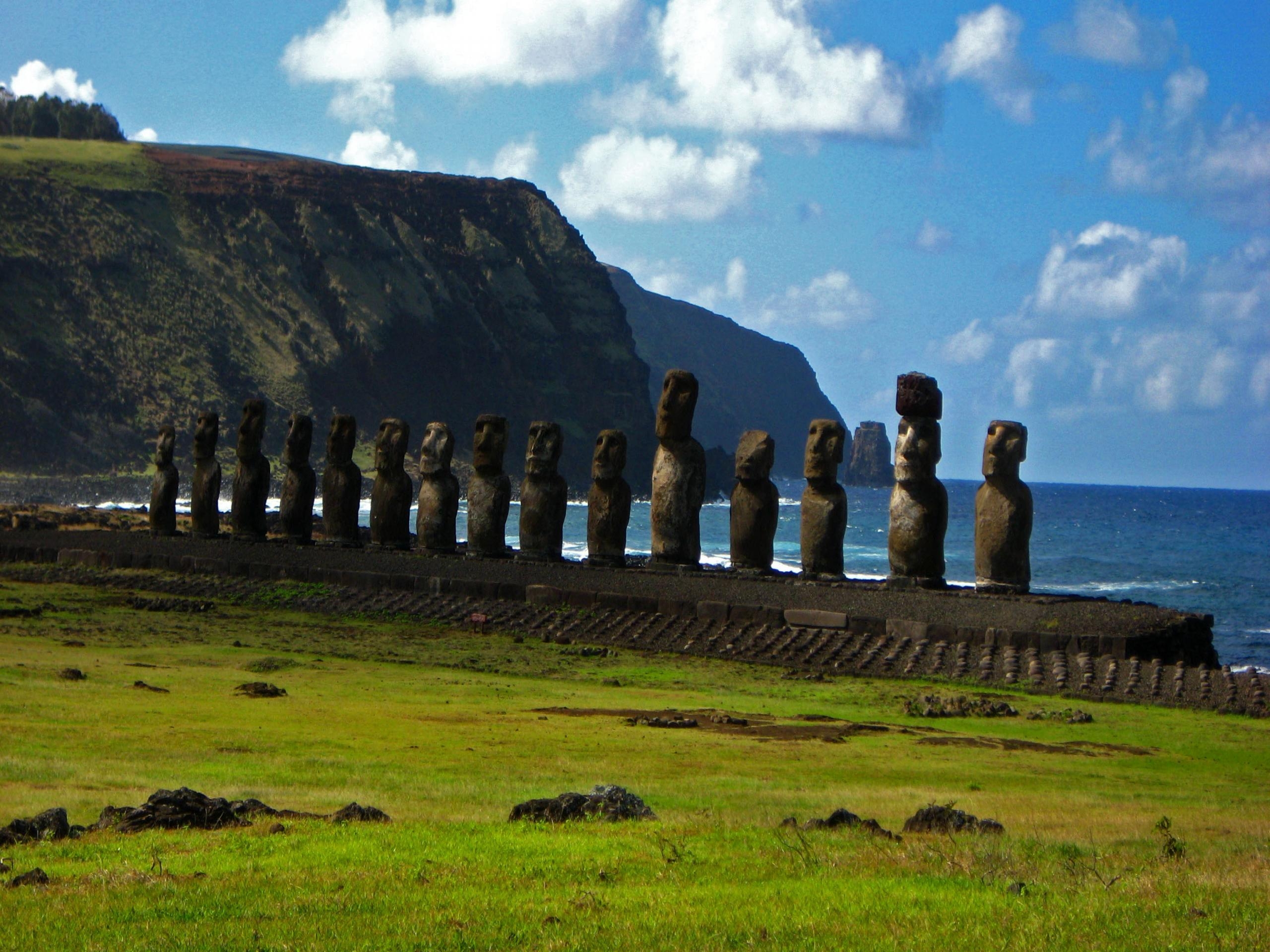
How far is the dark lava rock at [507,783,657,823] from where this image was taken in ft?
26.7

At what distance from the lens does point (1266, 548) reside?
9500 centimetres

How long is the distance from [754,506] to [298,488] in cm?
1071

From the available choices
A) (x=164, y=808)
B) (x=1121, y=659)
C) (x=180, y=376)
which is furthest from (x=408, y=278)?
(x=164, y=808)

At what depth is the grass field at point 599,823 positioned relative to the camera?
5855mm

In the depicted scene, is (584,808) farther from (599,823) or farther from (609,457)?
(609,457)

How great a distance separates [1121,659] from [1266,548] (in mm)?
84733

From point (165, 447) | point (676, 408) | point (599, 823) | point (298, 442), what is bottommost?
point (599, 823)

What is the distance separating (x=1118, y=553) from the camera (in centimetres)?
8506

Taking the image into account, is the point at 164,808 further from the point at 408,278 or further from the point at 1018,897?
the point at 408,278

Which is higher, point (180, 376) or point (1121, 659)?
point (180, 376)

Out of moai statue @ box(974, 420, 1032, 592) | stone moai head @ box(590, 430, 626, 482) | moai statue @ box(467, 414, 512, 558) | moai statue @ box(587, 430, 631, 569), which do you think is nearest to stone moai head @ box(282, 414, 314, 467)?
moai statue @ box(467, 414, 512, 558)

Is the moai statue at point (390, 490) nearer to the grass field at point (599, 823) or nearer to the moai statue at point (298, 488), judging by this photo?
the moai statue at point (298, 488)

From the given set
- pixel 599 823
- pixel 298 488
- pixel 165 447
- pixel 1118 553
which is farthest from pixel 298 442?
pixel 1118 553

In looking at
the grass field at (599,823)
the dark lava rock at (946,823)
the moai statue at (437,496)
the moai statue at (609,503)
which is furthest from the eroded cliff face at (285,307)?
the dark lava rock at (946,823)
